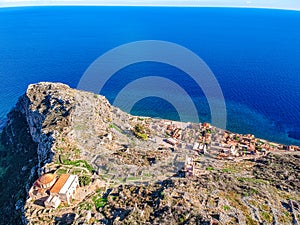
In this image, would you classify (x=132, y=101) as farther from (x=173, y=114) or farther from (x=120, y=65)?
(x=120, y=65)

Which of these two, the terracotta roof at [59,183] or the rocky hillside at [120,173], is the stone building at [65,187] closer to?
the terracotta roof at [59,183]

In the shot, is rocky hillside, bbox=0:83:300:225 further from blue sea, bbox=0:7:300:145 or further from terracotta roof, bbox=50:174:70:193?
blue sea, bbox=0:7:300:145

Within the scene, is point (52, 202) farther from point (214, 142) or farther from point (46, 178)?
point (214, 142)

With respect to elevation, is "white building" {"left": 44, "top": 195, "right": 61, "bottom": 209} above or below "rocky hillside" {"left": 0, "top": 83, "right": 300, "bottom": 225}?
below

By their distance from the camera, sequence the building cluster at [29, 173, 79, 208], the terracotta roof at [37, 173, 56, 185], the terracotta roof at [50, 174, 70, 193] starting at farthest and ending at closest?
the terracotta roof at [37, 173, 56, 185], the terracotta roof at [50, 174, 70, 193], the building cluster at [29, 173, 79, 208]

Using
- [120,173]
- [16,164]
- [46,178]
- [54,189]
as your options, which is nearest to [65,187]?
[54,189]

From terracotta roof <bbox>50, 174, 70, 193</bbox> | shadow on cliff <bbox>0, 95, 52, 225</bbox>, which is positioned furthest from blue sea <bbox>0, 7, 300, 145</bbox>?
terracotta roof <bbox>50, 174, 70, 193</bbox>
